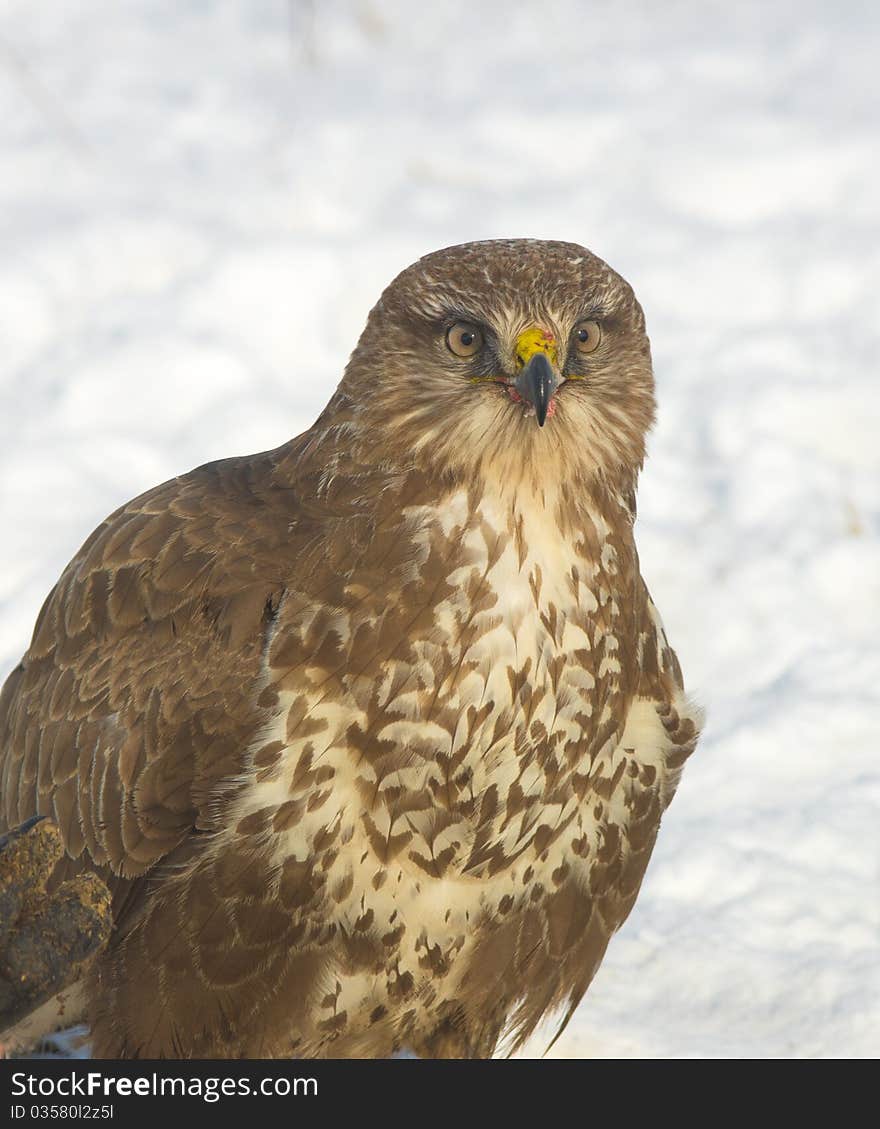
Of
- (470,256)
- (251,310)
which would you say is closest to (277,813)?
(470,256)

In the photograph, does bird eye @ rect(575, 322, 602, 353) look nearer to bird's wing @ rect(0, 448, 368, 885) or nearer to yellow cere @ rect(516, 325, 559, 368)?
yellow cere @ rect(516, 325, 559, 368)

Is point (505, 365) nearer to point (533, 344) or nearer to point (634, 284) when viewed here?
point (533, 344)

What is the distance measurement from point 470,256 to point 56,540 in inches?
122

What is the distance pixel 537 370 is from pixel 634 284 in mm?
4950

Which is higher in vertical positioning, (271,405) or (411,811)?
(271,405)

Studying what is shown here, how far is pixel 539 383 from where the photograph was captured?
3.42 meters

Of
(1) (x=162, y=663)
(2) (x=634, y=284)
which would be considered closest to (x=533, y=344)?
(1) (x=162, y=663)

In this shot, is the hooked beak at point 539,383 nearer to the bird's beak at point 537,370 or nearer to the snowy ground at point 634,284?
the bird's beak at point 537,370

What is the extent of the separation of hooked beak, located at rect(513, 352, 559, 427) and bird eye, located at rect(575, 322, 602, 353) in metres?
0.17

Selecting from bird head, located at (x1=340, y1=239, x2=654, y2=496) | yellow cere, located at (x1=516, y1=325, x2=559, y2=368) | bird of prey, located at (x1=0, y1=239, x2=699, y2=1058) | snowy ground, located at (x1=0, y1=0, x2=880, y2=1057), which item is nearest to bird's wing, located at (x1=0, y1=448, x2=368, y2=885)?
bird of prey, located at (x1=0, y1=239, x2=699, y2=1058)

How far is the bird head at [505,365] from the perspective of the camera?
353 centimetres

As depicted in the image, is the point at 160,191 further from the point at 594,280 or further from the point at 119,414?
the point at 594,280

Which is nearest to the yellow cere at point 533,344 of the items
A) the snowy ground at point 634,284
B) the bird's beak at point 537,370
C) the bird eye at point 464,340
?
the bird's beak at point 537,370

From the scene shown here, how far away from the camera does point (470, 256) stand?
363 centimetres
